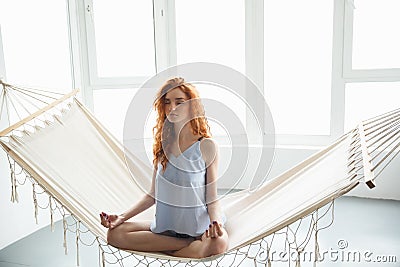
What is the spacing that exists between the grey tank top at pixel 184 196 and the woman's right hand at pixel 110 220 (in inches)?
5.1

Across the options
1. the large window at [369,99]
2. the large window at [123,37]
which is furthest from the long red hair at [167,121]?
the large window at [369,99]

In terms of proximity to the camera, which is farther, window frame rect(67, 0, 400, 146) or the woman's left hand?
window frame rect(67, 0, 400, 146)

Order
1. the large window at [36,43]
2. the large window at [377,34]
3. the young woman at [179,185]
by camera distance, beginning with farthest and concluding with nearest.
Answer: the large window at [377,34]
the large window at [36,43]
the young woman at [179,185]

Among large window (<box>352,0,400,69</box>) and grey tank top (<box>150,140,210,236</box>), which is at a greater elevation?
large window (<box>352,0,400,69</box>)

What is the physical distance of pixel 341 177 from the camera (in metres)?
1.43

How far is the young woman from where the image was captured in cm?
157

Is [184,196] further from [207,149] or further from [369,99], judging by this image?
[369,99]

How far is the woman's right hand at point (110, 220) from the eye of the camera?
162 centimetres

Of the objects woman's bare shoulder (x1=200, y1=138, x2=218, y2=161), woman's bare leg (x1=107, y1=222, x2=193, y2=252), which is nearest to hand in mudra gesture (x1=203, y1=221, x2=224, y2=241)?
woman's bare leg (x1=107, y1=222, x2=193, y2=252)

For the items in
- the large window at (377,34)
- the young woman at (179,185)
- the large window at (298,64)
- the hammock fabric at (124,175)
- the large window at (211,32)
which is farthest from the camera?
the large window at (211,32)

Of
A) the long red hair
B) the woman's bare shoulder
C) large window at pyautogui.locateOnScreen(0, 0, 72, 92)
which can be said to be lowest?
the woman's bare shoulder

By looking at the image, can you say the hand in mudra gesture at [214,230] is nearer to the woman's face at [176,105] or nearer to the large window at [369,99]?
the woman's face at [176,105]

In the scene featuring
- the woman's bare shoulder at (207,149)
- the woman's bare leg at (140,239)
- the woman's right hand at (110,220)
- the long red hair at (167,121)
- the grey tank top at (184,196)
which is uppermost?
the long red hair at (167,121)

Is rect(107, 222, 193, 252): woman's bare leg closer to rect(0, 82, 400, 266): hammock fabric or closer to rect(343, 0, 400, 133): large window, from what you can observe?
rect(0, 82, 400, 266): hammock fabric
